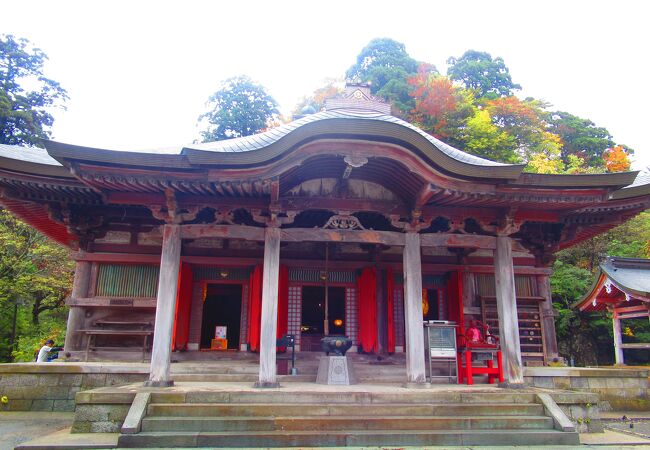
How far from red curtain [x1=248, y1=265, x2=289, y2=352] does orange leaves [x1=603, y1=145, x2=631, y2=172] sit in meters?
28.1

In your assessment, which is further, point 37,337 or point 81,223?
point 37,337

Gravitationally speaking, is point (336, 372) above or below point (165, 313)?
below

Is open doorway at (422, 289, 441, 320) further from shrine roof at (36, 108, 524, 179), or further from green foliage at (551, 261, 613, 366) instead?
green foliage at (551, 261, 613, 366)

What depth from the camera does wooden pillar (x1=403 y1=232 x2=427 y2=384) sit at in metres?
8.23

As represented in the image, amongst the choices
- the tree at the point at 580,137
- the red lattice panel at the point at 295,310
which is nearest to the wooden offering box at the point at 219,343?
Answer: the red lattice panel at the point at 295,310

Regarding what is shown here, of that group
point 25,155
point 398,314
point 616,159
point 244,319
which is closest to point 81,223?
point 25,155

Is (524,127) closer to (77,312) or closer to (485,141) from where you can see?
(485,141)

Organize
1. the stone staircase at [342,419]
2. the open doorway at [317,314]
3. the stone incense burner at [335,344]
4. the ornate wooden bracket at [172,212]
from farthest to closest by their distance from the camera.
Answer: the open doorway at [317,314] → the stone incense burner at [335,344] → the ornate wooden bracket at [172,212] → the stone staircase at [342,419]

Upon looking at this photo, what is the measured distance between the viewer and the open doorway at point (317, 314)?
12133mm

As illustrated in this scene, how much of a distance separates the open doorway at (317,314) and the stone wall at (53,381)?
14.6ft

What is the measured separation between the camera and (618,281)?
13836mm

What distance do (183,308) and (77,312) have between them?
229cm

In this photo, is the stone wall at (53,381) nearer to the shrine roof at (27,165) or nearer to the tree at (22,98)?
the shrine roof at (27,165)

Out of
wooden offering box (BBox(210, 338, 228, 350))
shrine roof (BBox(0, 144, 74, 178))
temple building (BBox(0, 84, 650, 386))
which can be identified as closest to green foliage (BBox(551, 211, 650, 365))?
temple building (BBox(0, 84, 650, 386))
